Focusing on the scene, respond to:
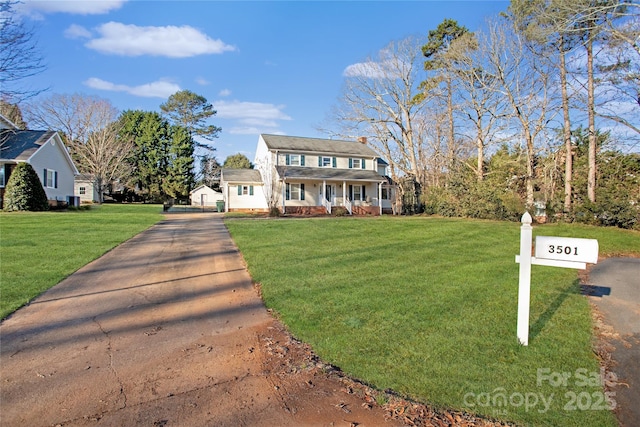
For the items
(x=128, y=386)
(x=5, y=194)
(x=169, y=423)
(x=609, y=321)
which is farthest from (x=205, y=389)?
(x=5, y=194)

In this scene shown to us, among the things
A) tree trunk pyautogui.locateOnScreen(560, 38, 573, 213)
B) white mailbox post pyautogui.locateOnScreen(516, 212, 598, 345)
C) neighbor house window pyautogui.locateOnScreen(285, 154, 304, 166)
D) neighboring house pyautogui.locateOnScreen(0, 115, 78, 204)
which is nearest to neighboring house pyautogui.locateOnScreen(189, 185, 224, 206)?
neighboring house pyautogui.locateOnScreen(0, 115, 78, 204)

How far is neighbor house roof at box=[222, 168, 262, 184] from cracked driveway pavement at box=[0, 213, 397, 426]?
26299 mm

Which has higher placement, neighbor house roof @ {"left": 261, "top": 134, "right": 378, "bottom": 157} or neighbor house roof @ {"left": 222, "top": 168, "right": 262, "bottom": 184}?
neighbor house roof @ {"left": 261, "top": 134, "right": 378, "bottom": 157}

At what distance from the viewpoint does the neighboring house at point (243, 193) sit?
31875 millimetres

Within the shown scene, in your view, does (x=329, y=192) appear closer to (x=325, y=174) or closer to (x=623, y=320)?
(x=325, y=174)

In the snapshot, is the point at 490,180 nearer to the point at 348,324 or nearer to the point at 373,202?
the point at 373,202

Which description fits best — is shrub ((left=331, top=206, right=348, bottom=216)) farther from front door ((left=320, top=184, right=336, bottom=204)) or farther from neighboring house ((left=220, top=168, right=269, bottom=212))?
Answer: neighboring house ((left=220, top=168, right=269, bottom=212))

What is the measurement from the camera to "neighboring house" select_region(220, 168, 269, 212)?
3188cm

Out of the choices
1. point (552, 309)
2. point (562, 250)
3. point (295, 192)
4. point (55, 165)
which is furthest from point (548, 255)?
point (55, 165)

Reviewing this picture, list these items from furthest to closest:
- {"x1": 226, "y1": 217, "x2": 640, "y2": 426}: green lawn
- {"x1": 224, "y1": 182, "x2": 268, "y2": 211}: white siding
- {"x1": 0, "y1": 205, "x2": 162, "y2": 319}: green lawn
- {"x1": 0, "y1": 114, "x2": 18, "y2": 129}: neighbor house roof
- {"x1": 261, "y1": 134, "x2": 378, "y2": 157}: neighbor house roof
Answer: {"x1": 224, "y1": 182, "x2": 268, "y2": 211}: white siding → {"x1": 261, "y1": 134, "x2": 378, "y2": 157}: neighbor house roof → {"x1": 0, "y1": 114, "x2": 18, "y2": 129}: neighbor house roof → {"x1": 0, "y1": 205, "x2": 162, "y2": 319}: green lawn → {"x1": 226, "y1": 217, "x2": 640, "y2": 426}: green lawn

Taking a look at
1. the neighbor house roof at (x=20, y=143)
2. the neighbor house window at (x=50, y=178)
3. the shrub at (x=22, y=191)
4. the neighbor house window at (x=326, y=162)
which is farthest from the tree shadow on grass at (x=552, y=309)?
the neighbor house window at (x=50, y=178)

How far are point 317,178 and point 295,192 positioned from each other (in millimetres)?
2682

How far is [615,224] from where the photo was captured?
1750cm

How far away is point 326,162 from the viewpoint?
3112 centimetres
